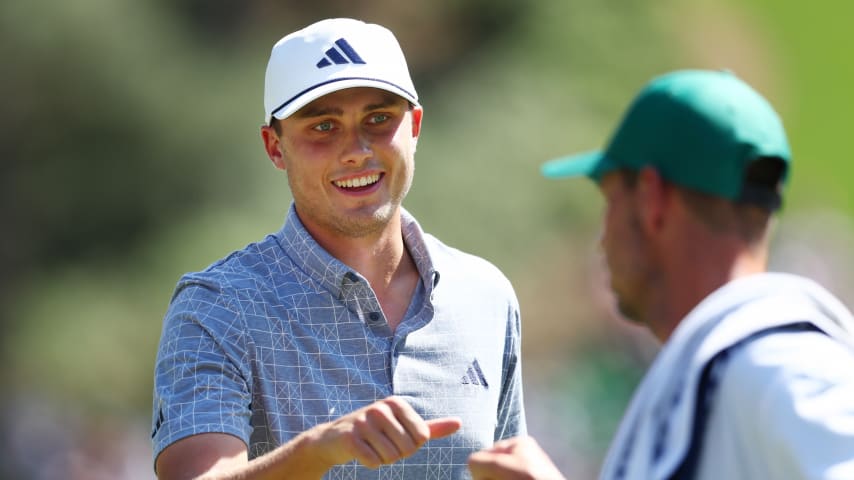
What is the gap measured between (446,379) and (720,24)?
398 inches

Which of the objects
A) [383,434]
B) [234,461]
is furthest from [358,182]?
[383,434]

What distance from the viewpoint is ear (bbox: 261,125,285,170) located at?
412 cm

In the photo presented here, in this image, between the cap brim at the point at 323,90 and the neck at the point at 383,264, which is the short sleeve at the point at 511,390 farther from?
the cap brim at the point at 323,90

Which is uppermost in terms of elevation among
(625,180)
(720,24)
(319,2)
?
(319,2)

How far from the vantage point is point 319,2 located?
12734 mm

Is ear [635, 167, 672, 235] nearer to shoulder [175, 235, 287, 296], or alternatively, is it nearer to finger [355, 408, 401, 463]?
finger [355, 408, 401, 463]

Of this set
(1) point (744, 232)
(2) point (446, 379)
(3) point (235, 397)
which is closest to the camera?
(1) point (744, 232)

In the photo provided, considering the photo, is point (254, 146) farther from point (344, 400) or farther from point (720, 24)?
point (344, 400)

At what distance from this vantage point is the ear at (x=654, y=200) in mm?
2822

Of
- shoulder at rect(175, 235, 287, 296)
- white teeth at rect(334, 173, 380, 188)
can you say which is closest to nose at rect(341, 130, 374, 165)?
white teeth at rect(334, 173, 380, 188)

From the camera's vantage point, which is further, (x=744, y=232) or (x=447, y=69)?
(x=447, y=69)

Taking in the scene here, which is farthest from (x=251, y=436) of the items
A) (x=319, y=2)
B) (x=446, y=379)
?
(x=319, y=2)

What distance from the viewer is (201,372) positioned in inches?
140

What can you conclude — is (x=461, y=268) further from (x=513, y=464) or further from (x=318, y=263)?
(x=513, y=464)
